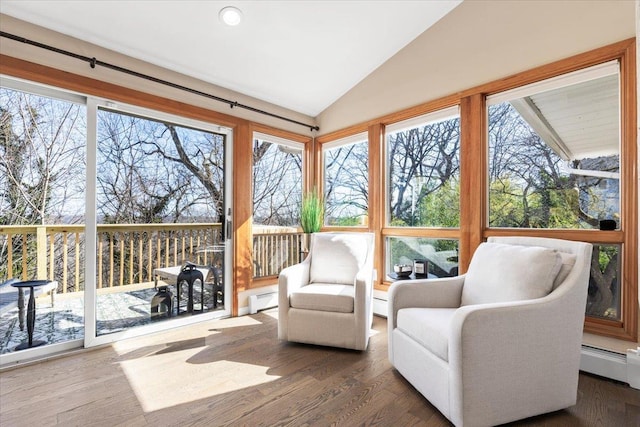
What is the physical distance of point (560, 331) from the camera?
1573 mm

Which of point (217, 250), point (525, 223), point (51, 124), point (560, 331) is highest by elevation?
point (51, 124)

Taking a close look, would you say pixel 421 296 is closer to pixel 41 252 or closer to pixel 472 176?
pixel 472 176

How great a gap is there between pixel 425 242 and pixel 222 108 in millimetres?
2541

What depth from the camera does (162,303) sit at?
2.96m

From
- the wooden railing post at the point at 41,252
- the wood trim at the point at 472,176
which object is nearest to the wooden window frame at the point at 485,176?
the wood trim at the point at 472,176

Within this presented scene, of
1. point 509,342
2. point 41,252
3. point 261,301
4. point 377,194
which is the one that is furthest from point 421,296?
point 41,252

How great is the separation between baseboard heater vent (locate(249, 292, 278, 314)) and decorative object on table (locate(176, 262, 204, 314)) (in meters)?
0.52

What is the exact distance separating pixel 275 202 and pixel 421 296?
89.6 inches

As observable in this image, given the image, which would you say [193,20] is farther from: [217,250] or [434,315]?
[434,315]

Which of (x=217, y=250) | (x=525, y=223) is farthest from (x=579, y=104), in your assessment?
(x=217, y=250)

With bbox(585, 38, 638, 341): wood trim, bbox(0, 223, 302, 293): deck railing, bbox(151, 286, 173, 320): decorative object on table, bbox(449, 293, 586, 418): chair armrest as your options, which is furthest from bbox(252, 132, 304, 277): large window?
bbox(585, 38, 638, 341): wood trim

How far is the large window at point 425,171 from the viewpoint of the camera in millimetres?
2912

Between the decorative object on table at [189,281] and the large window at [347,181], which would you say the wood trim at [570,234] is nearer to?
the large window at [347,181]

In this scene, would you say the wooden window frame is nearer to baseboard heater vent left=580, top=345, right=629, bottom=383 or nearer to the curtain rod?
baseboard heater vent left=580, top=345, right=629, bottom=383
